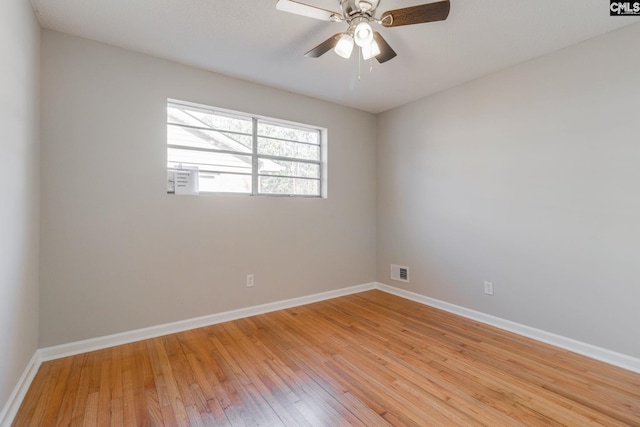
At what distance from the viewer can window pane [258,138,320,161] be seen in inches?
131

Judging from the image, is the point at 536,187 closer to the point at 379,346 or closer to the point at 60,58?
the point at 379,346

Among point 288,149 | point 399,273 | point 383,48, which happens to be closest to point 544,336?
point 399,273

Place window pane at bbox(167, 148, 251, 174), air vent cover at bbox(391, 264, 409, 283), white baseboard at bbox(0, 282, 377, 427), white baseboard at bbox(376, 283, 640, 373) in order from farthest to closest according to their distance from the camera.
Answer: air vent cover at bbox(391, 264, 409, 283), window pane at bbox(167, 148, 251, 174), white baseboard at bbox(376, 283, 640, 373), white baseboard at bbox(0, 282, 377, 427)

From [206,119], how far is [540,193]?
3276 millimetres

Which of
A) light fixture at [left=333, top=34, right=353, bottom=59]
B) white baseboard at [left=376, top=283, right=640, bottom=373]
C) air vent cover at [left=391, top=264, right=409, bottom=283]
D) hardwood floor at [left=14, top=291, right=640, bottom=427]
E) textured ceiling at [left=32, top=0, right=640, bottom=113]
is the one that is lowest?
hardwood floor at [left=14, top=291, right=640, bottom=427]

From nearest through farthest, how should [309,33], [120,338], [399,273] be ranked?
[309,33]
[120,338]
[399,273]

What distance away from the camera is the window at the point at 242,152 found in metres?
2.83

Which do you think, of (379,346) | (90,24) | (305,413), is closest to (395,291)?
(379,346)

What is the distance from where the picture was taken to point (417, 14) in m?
1.65

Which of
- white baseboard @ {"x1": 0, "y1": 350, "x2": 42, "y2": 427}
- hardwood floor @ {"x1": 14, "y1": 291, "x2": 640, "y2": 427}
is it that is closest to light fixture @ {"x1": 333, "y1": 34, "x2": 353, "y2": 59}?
hardwood floor @ {"x1": 14, "y1": 291, "x2": 640, "y2": 427}

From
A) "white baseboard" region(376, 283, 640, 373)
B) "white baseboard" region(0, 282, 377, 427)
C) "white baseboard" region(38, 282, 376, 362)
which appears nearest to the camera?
"white baseboard" region(0, 282, 377, 427)

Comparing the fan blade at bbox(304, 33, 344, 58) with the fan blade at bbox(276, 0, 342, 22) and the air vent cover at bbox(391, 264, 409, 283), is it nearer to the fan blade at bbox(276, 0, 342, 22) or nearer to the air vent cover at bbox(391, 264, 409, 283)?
the fan blade at bbox(276, 0, 342, 22)

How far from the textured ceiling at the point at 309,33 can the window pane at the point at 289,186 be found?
111 cm

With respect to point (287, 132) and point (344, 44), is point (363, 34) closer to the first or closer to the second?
point (344, 44)
